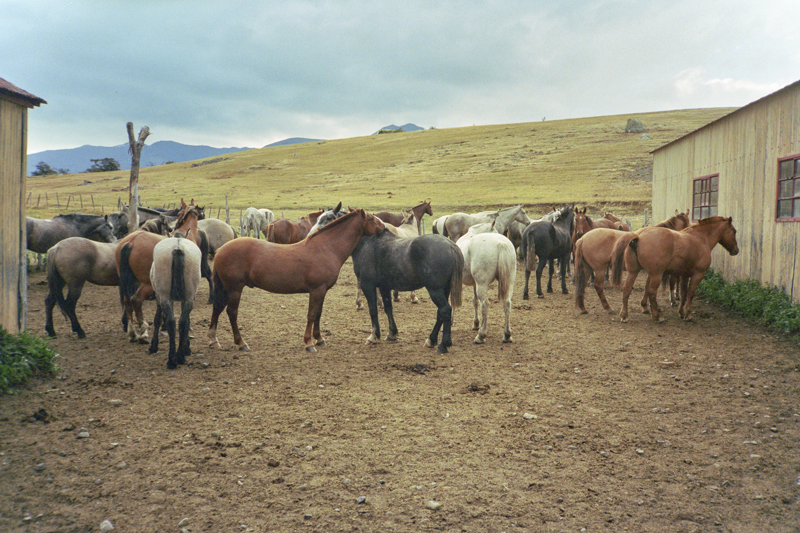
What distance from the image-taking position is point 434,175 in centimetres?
5381

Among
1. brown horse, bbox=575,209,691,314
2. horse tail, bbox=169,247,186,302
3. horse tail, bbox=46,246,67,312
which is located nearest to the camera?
horse tail, bbox=169,247,186,302

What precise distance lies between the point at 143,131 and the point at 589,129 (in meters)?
65.9

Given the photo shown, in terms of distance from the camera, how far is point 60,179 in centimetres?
7125

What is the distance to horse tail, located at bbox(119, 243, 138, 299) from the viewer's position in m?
7.21

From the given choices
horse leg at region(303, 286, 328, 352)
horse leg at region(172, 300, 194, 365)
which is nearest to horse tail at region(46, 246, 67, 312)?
horse leg at region(172, 300, 194, 365)

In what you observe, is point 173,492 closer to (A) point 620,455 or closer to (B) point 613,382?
(A) point 620,455

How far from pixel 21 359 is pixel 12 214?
5.98ft

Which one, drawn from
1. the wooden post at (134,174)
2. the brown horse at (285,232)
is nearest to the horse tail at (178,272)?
the wooden post at (134,174)

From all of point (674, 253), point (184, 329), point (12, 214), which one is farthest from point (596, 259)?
point (12, 214)

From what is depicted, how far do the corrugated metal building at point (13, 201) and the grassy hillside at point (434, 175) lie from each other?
2849 centimetres

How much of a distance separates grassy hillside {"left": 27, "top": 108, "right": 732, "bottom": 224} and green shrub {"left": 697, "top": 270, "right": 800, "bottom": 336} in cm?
2141

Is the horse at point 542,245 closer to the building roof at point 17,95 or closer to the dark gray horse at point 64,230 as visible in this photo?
the building roof at point 17,95

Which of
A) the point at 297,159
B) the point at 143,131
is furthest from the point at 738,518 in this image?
the point at 297,159

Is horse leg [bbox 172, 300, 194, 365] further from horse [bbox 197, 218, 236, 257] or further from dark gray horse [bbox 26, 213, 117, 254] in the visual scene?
dark gray horse [bbox 26, 213, 117, 254]
